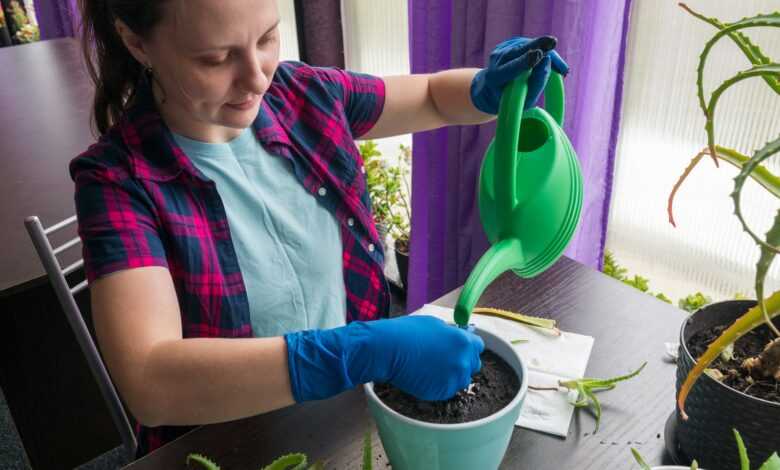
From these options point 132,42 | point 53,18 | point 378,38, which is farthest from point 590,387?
point 53,18

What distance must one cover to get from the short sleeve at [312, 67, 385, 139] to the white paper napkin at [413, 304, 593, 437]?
35 cm

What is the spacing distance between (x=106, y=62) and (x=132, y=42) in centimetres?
10

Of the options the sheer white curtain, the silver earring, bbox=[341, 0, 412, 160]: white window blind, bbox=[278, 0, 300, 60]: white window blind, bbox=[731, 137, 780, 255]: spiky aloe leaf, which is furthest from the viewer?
bbox=[278, 0, 300, 60]: white window blind

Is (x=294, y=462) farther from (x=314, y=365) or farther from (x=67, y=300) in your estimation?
(x=67, y=300)

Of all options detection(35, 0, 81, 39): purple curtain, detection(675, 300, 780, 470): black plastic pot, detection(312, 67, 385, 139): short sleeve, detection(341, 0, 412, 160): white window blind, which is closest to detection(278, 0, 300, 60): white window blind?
detection(341, 0, 412, 160): white window blind

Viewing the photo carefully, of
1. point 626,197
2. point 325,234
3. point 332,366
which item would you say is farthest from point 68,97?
point 332,366

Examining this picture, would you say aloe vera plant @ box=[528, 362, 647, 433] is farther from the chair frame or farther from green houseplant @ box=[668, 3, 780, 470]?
the chair frame

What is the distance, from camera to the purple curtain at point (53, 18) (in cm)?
403

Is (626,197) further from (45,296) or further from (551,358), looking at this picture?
(45,296)

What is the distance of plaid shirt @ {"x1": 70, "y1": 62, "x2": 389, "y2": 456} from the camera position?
772mm

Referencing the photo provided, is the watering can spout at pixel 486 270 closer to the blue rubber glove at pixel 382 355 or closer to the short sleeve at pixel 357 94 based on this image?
the blue rubber glove at pixel 382 355

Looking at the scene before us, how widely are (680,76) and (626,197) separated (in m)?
0.31

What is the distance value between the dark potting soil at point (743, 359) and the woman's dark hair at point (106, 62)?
709mm

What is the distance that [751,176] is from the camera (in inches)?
22.0
